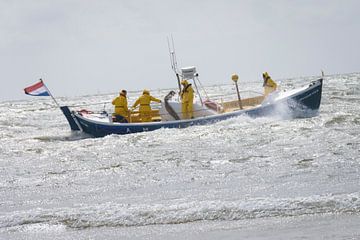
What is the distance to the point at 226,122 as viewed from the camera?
15797 millimetres

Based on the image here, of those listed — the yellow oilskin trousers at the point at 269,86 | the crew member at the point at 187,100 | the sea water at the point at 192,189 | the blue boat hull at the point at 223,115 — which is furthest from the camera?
the yellow oilskin trousers at the point at 269,86

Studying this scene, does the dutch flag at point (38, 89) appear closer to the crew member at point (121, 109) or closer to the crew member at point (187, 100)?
the crew member at point (121, 109)

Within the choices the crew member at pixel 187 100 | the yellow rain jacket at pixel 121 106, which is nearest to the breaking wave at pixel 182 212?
the crew member at pixel 187 100

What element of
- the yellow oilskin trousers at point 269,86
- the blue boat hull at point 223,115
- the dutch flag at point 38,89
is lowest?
the blue boat hull at point 223,115

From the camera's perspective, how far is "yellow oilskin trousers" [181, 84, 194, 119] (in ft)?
52.4

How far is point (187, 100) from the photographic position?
16172mm

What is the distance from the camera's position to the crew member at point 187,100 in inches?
629

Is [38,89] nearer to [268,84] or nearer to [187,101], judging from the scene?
[187,101]

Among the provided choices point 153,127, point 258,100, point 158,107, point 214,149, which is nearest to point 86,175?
point 214,149

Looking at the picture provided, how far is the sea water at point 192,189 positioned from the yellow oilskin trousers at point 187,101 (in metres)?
3.03

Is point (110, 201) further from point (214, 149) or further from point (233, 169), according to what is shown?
point (214, 149)

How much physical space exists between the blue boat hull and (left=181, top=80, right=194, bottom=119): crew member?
0.48 meters

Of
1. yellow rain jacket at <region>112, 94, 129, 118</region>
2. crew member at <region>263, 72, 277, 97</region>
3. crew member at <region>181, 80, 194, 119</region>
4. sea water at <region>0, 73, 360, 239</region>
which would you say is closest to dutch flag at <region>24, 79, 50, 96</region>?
yellow rain jacket at <region>112, 94, 129, 118</region>

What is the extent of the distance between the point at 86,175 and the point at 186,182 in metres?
2.20
